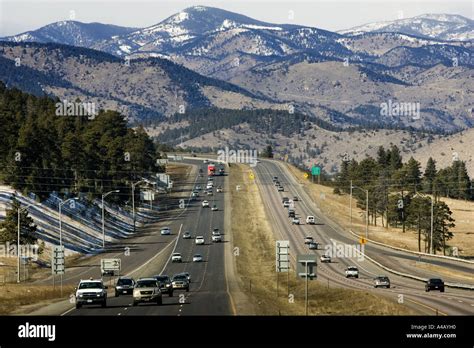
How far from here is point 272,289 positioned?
84.1 m

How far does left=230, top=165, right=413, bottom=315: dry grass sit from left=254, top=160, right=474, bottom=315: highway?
2.22 metres

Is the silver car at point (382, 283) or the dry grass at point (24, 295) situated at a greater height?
the dry grass at point (24, 295)

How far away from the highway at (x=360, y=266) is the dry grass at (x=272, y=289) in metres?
2.22

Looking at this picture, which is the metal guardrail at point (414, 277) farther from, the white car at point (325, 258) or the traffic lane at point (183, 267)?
the traffic lane at point (183, 267)

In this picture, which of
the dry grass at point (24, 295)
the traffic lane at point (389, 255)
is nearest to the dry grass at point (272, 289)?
the traffic lane at point (389, 255)

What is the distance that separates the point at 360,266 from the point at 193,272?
2219 centimetres

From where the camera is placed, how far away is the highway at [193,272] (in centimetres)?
5191

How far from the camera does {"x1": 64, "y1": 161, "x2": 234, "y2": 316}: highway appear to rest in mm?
51906

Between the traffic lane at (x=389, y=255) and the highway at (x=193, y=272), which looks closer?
the highway at (x=193, y=272)

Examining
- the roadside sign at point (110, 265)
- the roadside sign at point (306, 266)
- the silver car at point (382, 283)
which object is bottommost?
the silver car at point (382, 283)

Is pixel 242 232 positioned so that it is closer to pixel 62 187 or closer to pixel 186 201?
pixel 62 187

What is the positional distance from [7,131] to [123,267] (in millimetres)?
42079
